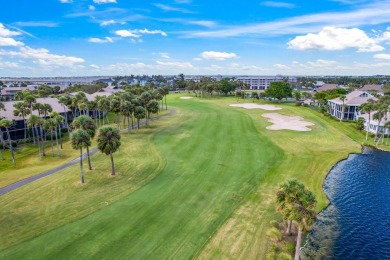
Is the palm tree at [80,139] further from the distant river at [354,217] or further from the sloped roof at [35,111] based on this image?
the sloped roof at [35,111]

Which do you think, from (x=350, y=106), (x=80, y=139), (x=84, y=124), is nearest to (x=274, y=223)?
(x=80, y=139)

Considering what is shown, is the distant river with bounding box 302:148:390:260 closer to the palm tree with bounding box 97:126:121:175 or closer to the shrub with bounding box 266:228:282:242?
the shrub with bounding box 266:228:282:242

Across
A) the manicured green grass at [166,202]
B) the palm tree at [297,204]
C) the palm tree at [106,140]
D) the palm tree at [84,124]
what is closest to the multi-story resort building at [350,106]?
the manicured green grass at [166,202]

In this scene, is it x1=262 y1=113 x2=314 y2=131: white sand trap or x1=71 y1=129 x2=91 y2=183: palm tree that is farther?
x1=262 y1=113 x2=314 y2=131: white sand trap

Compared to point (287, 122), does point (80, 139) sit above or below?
above

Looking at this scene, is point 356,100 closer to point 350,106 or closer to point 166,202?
point 350,106

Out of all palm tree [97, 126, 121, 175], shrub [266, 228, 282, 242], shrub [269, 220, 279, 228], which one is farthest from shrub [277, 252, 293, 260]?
palm tree [97, 126, 121, 175]
